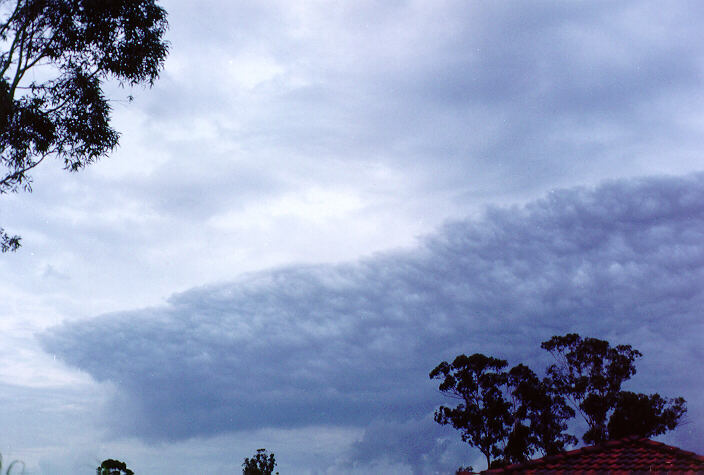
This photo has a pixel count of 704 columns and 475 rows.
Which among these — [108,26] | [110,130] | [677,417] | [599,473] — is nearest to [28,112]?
[110,130]

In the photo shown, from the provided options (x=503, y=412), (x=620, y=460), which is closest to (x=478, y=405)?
(x=503, y=412)

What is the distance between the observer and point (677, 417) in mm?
50219

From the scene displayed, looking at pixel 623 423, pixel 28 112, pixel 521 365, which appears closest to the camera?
pixel 28 112

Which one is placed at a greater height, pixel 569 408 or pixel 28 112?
pixel 28 112

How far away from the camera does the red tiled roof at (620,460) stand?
1772 centimetres

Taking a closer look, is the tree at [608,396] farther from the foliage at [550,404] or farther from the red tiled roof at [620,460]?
the red tiled roof at [620,460]

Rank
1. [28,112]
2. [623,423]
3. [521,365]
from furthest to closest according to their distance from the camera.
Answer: [521,365], [623,423], [28,112]

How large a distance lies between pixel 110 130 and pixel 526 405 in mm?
39870

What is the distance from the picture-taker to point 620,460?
18.8 metres

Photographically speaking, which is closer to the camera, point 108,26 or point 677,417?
point 108,26

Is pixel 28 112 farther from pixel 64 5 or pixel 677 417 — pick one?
pixel 677 417

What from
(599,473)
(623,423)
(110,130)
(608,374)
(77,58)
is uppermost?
(77,58)

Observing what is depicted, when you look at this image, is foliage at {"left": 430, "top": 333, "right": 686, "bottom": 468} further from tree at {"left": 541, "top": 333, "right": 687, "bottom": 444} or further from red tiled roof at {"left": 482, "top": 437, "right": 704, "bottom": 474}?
red tiled roof at {"left": 482, "top": 437, "right": 704, "bottom": 474}

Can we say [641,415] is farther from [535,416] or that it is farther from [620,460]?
[620,460]
